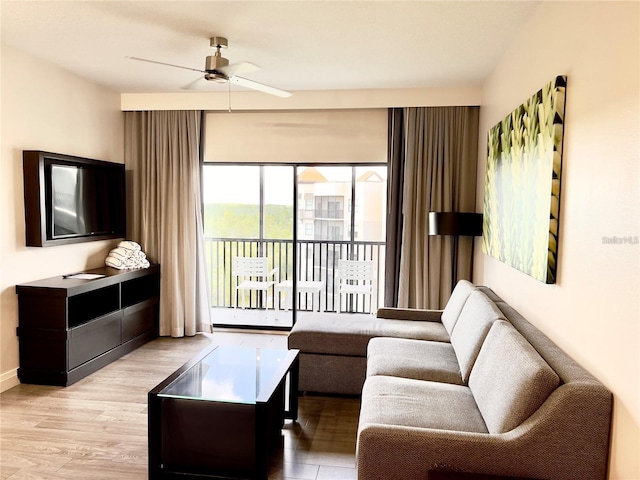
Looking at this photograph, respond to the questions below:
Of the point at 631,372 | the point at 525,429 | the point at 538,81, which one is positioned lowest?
the point at 525,429

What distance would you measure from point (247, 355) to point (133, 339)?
2.02 m

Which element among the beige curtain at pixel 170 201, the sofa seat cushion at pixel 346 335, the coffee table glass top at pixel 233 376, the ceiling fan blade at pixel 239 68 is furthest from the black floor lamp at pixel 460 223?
the beige curtain at pixel 170 201

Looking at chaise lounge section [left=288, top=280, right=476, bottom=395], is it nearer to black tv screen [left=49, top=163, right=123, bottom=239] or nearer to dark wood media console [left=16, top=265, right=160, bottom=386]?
dark wood media console [left=16, top=265, right=160, bottom=386]

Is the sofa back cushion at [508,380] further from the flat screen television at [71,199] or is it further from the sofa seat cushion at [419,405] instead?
the flat screen television at [71,199]

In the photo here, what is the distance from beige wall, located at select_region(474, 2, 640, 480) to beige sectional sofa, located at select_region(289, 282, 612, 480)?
104 mm

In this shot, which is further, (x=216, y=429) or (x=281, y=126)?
(x=281, y=126)

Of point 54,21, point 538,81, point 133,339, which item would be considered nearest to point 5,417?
point 133,339

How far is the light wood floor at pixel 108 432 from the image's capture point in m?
2.72

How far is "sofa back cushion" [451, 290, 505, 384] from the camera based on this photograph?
9.34ft

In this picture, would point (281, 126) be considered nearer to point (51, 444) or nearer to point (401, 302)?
point (401, 302)

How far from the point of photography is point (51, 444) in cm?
298

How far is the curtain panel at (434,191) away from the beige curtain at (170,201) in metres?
2.39

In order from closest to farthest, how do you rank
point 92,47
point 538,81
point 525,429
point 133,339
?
1. point 525,429
2. point 538,81
3. point 92,47
4. point 133,339

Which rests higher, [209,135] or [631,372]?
[209,135]
